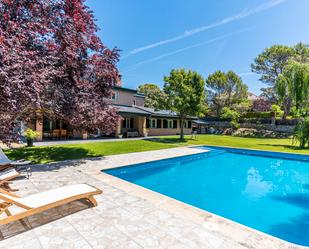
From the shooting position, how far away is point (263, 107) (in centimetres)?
4041

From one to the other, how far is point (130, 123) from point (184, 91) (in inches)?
332

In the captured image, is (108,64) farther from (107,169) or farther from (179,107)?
(179,107)

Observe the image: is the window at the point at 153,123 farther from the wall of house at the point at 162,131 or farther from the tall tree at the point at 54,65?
the tall tree at the point at 54,65

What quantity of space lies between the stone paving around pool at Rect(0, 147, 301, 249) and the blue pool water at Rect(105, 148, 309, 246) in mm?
1896

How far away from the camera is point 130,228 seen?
12.3 ft

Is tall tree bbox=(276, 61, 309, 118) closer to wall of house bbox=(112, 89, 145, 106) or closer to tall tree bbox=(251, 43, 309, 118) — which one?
tall tree bbox=(251, 43, 309, 118)

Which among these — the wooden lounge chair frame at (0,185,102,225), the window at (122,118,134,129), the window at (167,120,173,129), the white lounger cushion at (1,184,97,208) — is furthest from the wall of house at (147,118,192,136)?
the wooden lounge chair frame at (0,185,102,225)

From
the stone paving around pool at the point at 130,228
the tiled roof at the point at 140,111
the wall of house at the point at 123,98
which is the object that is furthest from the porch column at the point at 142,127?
the stone paving around pool at the point at 130,228

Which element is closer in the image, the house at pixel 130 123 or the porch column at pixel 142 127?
the house at pixel 130 123

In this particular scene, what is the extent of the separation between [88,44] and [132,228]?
939cm

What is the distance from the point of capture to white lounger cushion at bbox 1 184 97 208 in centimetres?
370

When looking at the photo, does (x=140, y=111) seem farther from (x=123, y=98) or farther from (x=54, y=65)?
(x=54, y=65)

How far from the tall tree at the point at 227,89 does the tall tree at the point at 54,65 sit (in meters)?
35.6

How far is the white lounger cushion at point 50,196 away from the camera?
3.70 meters
